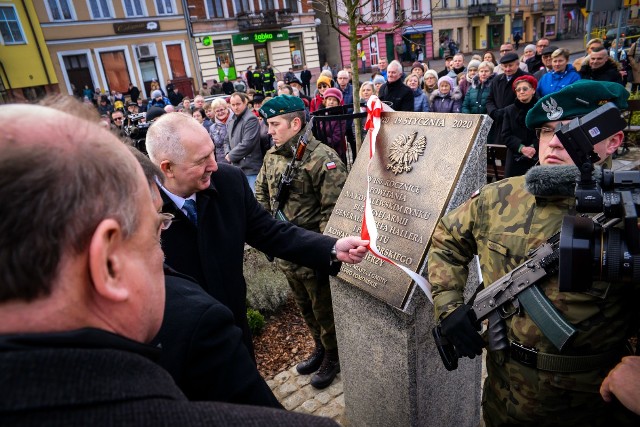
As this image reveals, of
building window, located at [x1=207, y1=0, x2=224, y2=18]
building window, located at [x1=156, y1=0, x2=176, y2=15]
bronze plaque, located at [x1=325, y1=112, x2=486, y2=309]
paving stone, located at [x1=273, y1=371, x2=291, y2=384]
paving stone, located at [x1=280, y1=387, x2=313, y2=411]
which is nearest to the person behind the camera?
bronze plaque, located at [x1=325, y1=112, x2=486, y2=309]

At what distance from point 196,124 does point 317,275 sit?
1502 millimetres

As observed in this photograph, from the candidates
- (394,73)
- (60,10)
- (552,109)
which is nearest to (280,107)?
(552,109)

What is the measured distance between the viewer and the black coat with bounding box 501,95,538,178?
5.10 m

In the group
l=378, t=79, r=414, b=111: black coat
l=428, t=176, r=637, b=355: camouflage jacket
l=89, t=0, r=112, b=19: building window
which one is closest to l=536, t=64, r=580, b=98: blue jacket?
l=378, t=79, r=414, b=111: black coat

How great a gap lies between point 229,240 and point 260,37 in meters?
31.5

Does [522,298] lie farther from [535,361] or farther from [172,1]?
[172,1]

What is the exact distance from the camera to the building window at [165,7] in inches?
1076

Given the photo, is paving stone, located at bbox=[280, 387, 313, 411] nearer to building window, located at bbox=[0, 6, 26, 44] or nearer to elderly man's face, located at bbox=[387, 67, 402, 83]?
elderly man's face, located at bbox=[387, 67, 402, 83]

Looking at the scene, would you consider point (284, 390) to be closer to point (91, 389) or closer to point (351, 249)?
point (351, 249)

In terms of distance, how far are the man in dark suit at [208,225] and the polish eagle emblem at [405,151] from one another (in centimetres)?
52

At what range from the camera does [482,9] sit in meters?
38.8

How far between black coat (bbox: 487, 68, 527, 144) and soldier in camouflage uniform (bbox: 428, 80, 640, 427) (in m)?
4.20

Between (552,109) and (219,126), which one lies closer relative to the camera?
(552,109)

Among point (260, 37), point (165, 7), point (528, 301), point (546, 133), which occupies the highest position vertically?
point (165, 7)
